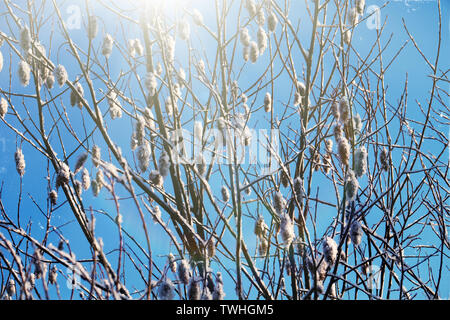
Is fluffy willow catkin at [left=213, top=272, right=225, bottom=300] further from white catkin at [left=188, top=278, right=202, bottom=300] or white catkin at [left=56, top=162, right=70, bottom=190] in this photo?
white catkin at [left=56, top=162, right=70, bottom=190]

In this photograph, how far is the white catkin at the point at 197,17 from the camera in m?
1.68

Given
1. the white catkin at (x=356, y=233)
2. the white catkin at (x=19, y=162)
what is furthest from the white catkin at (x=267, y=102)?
the white catkin at (x=19, y=162)

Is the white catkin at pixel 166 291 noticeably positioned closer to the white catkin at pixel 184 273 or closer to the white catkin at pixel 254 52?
the white catkin at pixel 184 273

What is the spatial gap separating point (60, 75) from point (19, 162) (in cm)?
51

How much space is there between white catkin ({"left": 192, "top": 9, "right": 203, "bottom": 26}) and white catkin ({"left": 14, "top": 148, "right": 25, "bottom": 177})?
106 centimetres

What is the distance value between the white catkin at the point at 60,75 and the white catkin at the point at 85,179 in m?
0.41

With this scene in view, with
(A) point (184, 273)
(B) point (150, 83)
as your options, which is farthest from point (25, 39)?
→ (A) point (184, 273)

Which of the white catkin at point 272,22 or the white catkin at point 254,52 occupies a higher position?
the white catkin at point 272,22

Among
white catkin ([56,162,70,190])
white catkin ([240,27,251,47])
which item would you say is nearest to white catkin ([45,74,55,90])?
white catkin ([56,162,70,190])

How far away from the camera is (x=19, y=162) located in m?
1.79

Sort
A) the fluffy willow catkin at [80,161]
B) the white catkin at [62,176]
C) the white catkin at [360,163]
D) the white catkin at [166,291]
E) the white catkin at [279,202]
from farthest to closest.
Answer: the white catkin at [62,176], the fluffy willow catkin at [80,161], the white catkin at [279,202], the white catkin at [360,163], the white catkin at [166,291]

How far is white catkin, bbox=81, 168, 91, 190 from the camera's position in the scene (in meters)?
1.71
